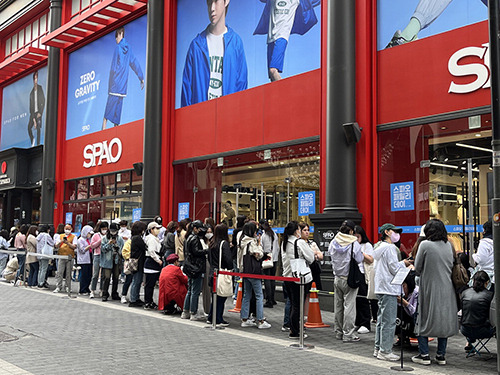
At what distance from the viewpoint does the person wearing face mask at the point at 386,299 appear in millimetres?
7414

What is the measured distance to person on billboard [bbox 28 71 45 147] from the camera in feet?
86.3

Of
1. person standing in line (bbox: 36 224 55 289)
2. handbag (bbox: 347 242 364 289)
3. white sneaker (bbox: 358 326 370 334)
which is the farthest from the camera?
person standing in line (bbox: 36 224 55 289)

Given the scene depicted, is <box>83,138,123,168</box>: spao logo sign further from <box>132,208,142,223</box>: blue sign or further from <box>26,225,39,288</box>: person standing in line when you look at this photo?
<box>26,225,39,288</box>: person standing in line

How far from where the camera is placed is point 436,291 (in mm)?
7086

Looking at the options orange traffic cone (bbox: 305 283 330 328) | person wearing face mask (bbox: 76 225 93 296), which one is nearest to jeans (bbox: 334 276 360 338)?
orange traffic cone (bbox: 305 283 330 328)

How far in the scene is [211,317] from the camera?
10180mm

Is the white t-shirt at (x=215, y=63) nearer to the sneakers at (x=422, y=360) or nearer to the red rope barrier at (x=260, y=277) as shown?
the red rope barrier at (x=260, y=277)

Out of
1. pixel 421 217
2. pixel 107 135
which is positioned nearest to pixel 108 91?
pixel 107 135

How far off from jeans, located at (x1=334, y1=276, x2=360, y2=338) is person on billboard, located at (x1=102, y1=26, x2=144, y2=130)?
13616mm

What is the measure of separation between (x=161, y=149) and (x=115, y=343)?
1086 centimetres

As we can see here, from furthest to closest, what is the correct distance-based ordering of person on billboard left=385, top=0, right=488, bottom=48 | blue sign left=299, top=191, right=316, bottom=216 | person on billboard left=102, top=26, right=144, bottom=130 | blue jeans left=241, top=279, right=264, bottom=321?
1. person on billboard left=102, top=26, right=144, bottom=130
2. blue sign left=299, top=191, right=316, bottom=216
3. person on billboard left=385, top=0, right=488, bottom=48
4. blue jeans left=241, top=279, right=264, bottom=321

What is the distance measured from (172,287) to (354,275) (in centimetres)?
405

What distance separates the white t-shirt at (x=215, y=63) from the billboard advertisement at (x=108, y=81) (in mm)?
3715

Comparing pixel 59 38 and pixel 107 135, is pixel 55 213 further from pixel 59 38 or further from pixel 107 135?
pixel 59 38
